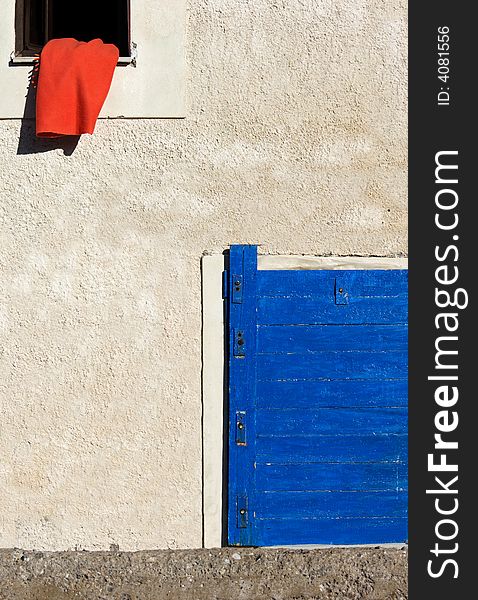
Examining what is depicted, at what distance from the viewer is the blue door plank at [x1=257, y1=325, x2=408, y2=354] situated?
4707mm

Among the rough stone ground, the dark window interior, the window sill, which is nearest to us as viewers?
the rough stone ground

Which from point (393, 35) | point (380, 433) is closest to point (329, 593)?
point (380, 433)

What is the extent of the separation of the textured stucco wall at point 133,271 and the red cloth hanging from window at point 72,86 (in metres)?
0.16

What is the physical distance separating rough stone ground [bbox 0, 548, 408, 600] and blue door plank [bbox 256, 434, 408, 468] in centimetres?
59

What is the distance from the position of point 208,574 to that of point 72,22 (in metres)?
3.66

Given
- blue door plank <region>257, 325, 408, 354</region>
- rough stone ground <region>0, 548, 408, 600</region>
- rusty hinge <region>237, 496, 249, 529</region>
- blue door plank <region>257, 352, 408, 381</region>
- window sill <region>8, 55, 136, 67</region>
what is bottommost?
rough stone ground <region>0, 548, 408, 600</region>

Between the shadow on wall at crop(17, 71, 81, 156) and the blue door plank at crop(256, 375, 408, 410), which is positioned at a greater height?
the shadow on wall at crop(17, 71, 81, 156)

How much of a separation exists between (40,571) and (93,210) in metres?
2.28

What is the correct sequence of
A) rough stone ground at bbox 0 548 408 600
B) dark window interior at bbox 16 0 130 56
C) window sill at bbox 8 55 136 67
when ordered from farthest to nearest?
dark window interior at bbox 16 0 130 56 → window sill at bbox 8 55 136 67 → rough stone ground at bbox 0 548 408 600

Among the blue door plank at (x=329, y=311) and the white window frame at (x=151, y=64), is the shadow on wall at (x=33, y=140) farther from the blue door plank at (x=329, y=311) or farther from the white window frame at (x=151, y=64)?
the blue door plank at (x=329, y=311)

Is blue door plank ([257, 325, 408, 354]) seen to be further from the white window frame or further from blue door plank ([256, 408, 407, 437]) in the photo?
the white window frame

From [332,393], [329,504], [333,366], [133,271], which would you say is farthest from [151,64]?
[329,504]

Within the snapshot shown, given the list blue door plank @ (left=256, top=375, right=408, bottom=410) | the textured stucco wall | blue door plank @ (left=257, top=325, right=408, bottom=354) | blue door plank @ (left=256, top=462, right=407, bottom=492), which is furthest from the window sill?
blue door plank @ (left=256, top=462, right=407, bottom=492)

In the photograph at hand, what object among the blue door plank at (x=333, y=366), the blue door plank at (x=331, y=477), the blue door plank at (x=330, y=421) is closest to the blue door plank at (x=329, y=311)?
the blue door plank at (x=333, y=366)
